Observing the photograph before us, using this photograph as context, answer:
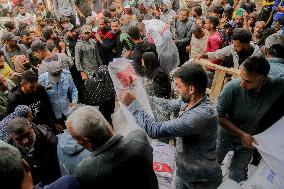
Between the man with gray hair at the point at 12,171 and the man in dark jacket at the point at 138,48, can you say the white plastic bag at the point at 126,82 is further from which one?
the man in dark jacket at the point at 138,48

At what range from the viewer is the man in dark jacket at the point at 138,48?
5.09m

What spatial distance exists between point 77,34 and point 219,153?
16.0 feet

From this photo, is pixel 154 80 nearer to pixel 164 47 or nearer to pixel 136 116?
pixel 164 47

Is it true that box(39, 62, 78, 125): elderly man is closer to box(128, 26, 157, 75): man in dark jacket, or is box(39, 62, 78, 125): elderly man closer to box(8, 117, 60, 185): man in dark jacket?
box(128, 26, 157, 75): man in dark jacket

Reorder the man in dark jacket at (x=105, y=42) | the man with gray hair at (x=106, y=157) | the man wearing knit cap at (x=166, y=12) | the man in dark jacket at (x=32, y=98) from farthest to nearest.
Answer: the man wearing knit cap at (x=166, y=12), the man in dark jacket at (x=105, y=42), the man in dark jacket at (x=32, y=98), the man with gray hair at (x=106, y=157)

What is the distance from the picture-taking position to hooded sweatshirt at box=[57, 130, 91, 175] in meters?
2.87

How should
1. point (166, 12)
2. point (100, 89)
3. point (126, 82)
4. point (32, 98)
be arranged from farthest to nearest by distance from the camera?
point (166, 12) < point (100, 89) < point (32, 98) < point (126, 82)

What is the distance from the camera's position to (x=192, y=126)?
8.59 feet

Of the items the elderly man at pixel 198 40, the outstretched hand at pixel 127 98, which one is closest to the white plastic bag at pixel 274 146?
the outstretched hand at pixel 127 98

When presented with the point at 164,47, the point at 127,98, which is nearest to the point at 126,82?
the point at 127,98

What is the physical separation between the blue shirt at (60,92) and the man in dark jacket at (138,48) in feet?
3.20

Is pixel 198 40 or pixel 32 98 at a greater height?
pixel 32 98

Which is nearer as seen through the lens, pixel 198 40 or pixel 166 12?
pixel 198 40

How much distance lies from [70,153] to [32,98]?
5.39ft
